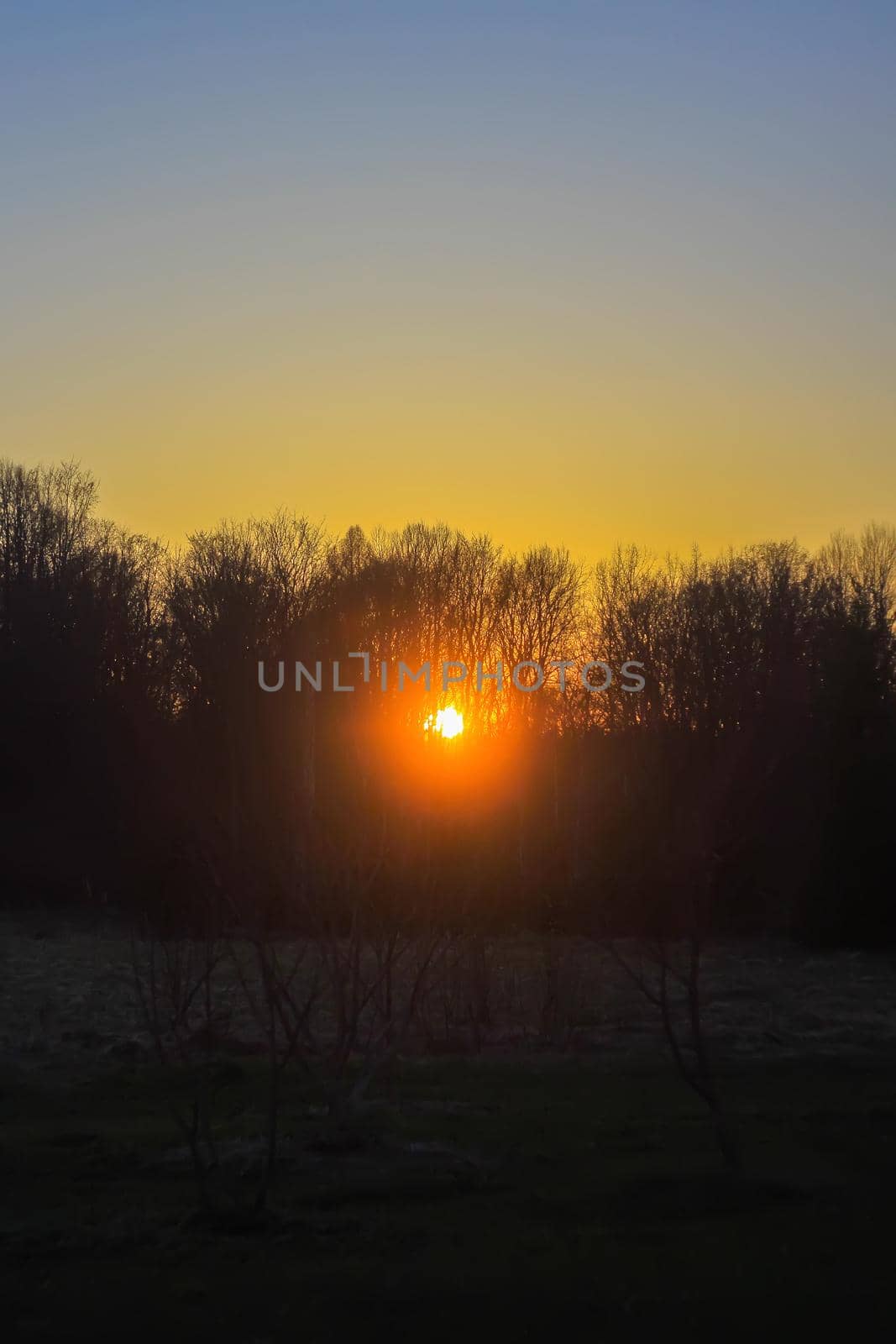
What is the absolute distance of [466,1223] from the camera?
6758mm

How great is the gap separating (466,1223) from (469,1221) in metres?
0.03

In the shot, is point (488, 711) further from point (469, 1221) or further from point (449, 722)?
point (469, 1221)

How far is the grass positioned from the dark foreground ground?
2cm

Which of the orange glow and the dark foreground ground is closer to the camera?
the dark foreground ground

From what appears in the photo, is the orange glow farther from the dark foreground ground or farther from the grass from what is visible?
the grass

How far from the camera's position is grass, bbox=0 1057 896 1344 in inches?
215

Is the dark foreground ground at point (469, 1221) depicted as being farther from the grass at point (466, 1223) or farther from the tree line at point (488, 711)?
the tree line at point (488, 711)

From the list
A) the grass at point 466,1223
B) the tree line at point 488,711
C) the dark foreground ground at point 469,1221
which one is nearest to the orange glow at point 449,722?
the tree line at point 488,711

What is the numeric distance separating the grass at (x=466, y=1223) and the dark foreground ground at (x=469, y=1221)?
0.02m

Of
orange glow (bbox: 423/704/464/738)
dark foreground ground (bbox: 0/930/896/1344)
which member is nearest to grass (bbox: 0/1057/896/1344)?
dark foreground ground (bbox: 0/930/896/1344)

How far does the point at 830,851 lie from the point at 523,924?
6.90 meters

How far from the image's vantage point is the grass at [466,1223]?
5465 millimetres

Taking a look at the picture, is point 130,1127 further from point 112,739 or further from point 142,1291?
point 112,739

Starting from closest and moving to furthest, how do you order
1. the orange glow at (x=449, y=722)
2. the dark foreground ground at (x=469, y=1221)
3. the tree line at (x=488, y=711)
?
the dark foreground ground at (x=469, y=1221)
the tree line at (x=488, y=711)
the orange glow at (x=449, y=722)
